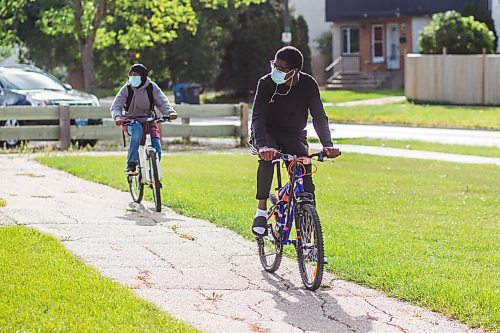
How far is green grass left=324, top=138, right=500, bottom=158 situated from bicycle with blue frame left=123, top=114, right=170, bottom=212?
421 inches

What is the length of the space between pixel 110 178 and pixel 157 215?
142 inches

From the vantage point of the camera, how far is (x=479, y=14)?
157 ft

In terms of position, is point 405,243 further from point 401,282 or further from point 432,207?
point 432,207

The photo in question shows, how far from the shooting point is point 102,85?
63.2 m

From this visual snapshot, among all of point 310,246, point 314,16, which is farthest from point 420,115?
point 310,246

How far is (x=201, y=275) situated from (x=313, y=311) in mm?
1414

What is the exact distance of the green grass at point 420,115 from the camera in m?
32.5

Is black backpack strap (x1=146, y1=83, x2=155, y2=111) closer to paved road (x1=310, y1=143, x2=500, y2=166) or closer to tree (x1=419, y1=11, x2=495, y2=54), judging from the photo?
paved road (x1=310, y1=143, x2=500, y2=166)

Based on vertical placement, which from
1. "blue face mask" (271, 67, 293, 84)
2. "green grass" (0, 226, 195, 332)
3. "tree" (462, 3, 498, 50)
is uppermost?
"tree" (462, 3, 498, 50)

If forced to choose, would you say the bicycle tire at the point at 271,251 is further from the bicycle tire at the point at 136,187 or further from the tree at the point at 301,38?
the tree at the point at 301,38

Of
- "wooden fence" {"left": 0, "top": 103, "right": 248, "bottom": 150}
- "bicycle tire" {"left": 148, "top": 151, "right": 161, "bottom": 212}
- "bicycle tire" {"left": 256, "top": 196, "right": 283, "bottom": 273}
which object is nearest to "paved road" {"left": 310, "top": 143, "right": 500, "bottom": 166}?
"wooden fence" {"left": 0, "top": 103, "right": 248, "bottom": 150}

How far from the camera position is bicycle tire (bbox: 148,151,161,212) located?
12.7 m

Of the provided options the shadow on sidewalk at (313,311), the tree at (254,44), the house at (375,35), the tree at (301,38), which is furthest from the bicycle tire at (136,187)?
the house at (375,35)

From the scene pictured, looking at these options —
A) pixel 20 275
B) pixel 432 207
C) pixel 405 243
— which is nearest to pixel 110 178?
pixel 432 207
